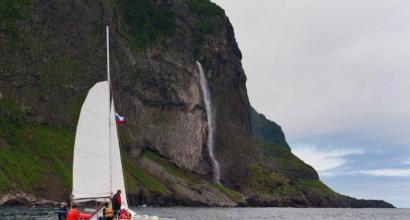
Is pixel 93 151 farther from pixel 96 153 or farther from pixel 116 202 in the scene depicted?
pixel 116 202

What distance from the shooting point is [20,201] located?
16950 centimetres

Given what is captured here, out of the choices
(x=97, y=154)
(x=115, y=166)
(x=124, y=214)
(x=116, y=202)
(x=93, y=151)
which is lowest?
(x=124, y=214)

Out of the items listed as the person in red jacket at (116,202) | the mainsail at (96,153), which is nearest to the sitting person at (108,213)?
the person in red jacket at (116,202)

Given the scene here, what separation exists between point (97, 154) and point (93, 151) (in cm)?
40

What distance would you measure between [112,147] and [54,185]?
140 meters

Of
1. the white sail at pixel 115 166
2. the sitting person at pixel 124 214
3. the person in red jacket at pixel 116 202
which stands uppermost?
the white sail at pixel 115 166

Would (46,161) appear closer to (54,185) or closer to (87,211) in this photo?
(54,185)

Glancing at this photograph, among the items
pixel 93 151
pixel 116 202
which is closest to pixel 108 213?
pixel 116 202

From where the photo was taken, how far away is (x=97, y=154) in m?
50.9

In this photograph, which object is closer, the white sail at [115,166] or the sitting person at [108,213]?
the sitting person at [108,213]

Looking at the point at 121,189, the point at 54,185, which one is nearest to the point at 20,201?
the point at 54,185

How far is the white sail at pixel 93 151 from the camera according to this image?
50.2 metres

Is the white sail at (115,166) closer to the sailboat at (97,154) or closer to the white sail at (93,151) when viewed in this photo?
the sailboat at (97,154)

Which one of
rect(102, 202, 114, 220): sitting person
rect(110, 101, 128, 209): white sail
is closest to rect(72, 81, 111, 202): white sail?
rect(110, 101, 128, 209): white sail
